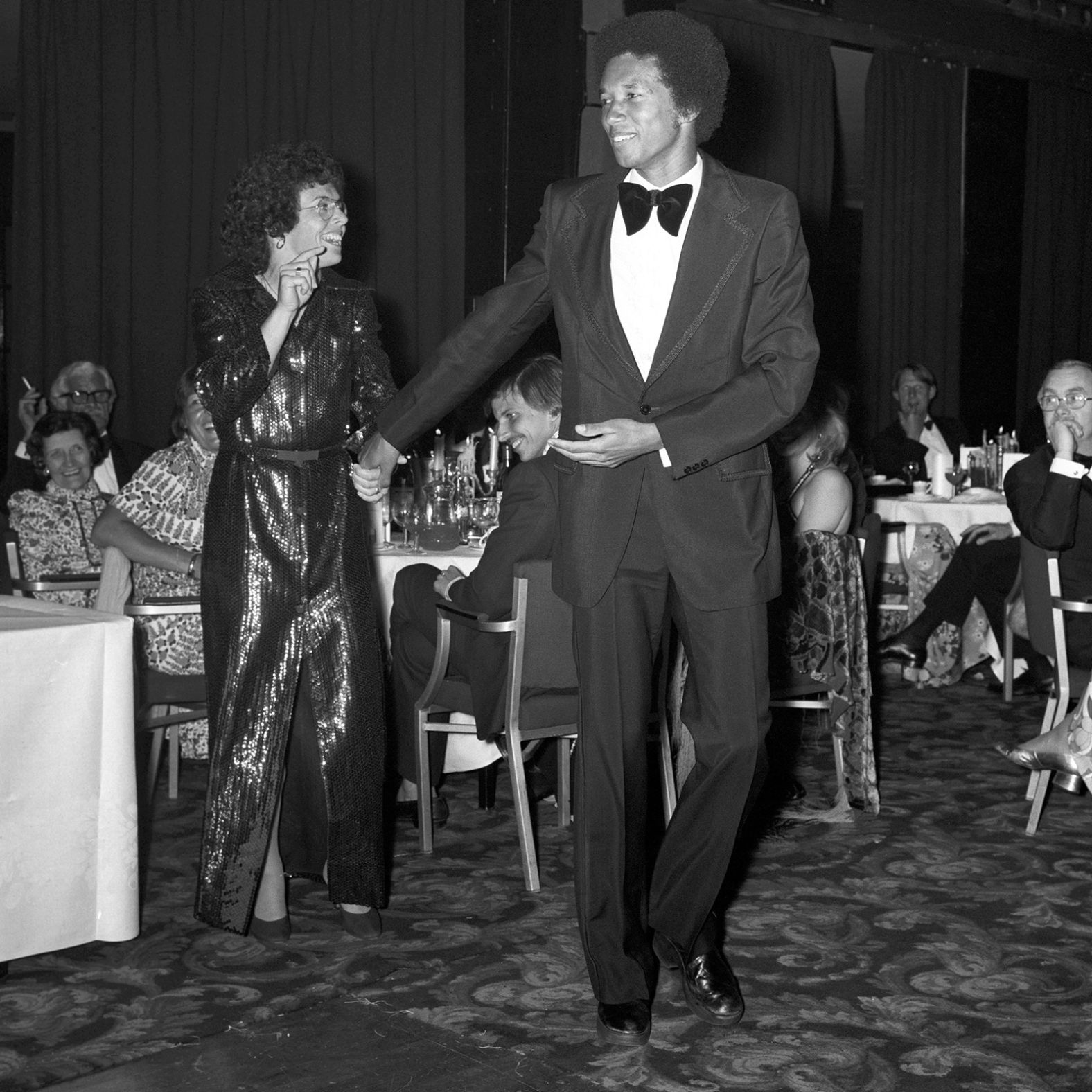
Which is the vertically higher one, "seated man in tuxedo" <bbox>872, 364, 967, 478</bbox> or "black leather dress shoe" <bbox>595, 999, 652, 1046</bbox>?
"seated man in tuxedo" <bbox>872, 364, 967, 478</bbox>

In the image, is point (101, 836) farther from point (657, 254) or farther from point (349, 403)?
point (657, 254)

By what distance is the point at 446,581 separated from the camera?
3584 millimetres

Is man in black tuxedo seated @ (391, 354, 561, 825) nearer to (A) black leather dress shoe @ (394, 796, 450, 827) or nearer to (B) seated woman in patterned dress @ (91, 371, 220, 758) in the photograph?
(A) black leather dress shoe @ (394, 796, 450, 827)

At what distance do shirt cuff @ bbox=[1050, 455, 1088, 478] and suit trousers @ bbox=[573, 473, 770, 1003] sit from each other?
178cm

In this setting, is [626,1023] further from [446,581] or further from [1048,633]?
[1048,633]

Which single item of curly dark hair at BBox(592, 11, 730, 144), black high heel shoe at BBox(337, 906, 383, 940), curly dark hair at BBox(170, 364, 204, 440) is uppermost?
curly dark hair at BBox(592, 11, 730, 144)

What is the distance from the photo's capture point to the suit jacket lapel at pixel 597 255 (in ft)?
7.27

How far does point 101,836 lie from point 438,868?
40.7 inches

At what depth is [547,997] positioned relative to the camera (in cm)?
257

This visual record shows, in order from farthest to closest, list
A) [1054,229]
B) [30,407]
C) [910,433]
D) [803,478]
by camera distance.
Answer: [1054,229] → [910,433] → [30,407] → [803,478]

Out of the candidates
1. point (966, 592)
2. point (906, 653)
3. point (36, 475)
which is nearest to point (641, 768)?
point (36, 475)

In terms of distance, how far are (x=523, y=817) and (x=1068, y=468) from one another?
1.72m

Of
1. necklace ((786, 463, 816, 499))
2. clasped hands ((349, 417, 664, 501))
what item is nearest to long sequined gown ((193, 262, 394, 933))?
clasped hands ((349, 417, 664, 501))

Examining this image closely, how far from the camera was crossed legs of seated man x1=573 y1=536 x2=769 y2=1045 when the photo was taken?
226 centimetres
